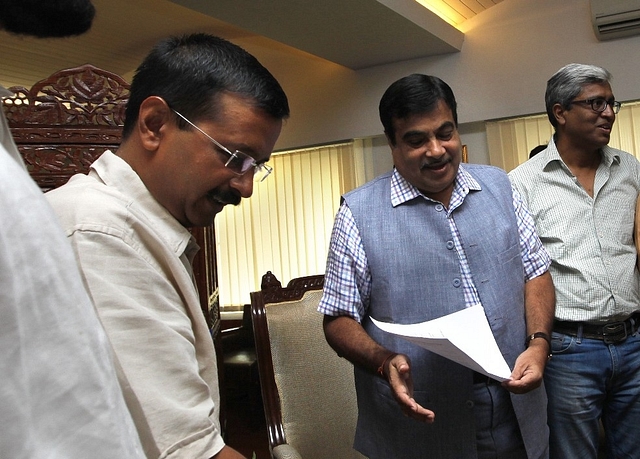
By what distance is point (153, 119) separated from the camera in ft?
2.99

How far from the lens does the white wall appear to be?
5.07 meters

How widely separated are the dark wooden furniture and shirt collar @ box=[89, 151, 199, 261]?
906 millimetres

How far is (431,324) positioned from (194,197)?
65 centimetres

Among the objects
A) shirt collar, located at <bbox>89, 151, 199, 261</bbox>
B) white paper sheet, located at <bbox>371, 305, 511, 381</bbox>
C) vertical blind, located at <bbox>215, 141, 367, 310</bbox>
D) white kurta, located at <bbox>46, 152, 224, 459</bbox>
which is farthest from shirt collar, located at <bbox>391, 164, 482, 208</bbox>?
vertical blind, located at <bbox>215, 141, 367, 310</bbox>

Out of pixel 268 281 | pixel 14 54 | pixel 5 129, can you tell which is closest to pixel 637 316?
pixel 268 281

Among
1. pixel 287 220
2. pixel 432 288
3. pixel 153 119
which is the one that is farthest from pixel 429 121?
pixel 287 220

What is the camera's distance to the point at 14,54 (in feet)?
18.6

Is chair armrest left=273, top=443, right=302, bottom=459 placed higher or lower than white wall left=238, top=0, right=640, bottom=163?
lower

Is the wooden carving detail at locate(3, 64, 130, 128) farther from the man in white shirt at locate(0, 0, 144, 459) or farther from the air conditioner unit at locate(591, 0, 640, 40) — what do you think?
the air conditioner unit at locate(591, 0, 640, 40)

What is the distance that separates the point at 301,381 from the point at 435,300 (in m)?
0.72

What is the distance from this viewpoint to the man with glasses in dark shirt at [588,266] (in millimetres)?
1895

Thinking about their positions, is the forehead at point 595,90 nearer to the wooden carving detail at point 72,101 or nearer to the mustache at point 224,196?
the wooden carving detail at point 72,101

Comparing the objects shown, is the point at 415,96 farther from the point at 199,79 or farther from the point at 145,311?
the point at 145,311

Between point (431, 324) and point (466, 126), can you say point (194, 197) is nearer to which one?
point (431, 324)
